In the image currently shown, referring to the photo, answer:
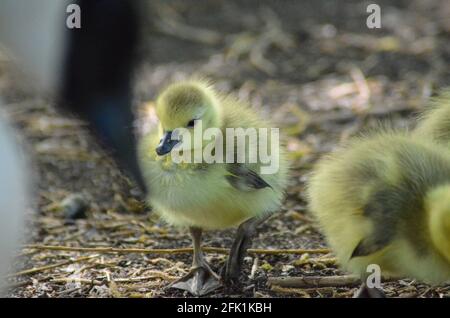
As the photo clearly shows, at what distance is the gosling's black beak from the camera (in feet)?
6.01

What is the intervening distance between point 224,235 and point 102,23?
0.64 meters

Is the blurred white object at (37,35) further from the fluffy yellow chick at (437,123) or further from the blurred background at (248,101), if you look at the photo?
the fluffy yellow chick at (437,123)

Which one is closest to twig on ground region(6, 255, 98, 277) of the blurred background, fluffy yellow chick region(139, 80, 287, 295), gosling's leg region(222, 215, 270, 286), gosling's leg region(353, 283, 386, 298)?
the blurred background

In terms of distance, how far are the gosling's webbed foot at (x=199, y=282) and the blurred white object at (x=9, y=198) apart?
328mm

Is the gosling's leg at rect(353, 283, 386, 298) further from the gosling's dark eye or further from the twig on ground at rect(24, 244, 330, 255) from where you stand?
the gosling's dark eye

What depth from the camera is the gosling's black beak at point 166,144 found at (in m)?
1.83

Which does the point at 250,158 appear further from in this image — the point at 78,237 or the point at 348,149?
the point at 78,237

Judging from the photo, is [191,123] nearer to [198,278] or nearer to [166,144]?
[166,144]

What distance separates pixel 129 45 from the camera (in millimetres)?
1909

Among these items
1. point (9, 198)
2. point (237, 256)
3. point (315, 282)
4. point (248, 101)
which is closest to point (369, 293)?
point (315, 282)

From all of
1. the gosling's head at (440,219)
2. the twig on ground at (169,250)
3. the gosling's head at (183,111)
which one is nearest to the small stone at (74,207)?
the twig on ground at (169,250)

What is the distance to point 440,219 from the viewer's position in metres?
1.69

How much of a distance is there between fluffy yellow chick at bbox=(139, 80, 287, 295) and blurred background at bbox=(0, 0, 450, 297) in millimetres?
71

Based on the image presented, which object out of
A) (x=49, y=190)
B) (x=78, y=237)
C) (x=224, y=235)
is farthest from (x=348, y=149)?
(x=49, y=190)
